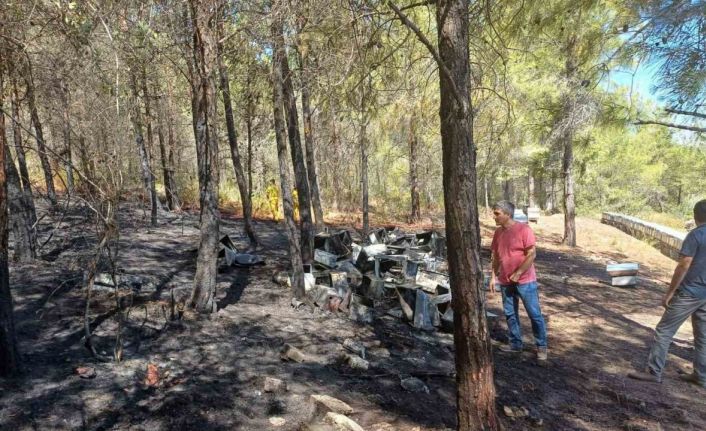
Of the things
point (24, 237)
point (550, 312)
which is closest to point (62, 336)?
point (24, 237)

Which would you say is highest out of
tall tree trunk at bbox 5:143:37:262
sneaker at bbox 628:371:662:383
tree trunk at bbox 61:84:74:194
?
tree trunk at bbox 61:84:74:194

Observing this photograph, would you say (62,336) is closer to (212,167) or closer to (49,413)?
(49,413)

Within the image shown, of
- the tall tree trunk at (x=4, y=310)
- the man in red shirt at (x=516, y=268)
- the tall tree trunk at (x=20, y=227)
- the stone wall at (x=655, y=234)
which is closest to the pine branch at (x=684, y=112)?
the man in red shirt at (x=516, y=268)

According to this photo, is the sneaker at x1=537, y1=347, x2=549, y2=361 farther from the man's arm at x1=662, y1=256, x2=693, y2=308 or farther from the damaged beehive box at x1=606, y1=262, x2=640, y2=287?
the damaged beehive box at x1=606, y1=262, x2=640, y2=287

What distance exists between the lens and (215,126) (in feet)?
15.8

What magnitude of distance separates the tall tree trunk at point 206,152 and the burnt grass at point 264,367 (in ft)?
1.16

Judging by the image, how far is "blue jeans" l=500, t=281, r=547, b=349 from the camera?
14.6 ft

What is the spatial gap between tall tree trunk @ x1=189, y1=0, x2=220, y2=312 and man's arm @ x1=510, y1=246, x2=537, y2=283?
317 centimetres

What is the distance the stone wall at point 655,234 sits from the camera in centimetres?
1188

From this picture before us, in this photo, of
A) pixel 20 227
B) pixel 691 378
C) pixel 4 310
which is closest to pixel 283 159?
pixel 4 310

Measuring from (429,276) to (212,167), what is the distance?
391 cm

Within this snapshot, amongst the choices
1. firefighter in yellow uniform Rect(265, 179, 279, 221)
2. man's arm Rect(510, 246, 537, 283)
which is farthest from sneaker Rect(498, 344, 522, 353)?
firefighter in yellow uniform Rect(265, 179, 279, 221)

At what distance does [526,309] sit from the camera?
14.9 ft

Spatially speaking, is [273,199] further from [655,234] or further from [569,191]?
[655,234]
